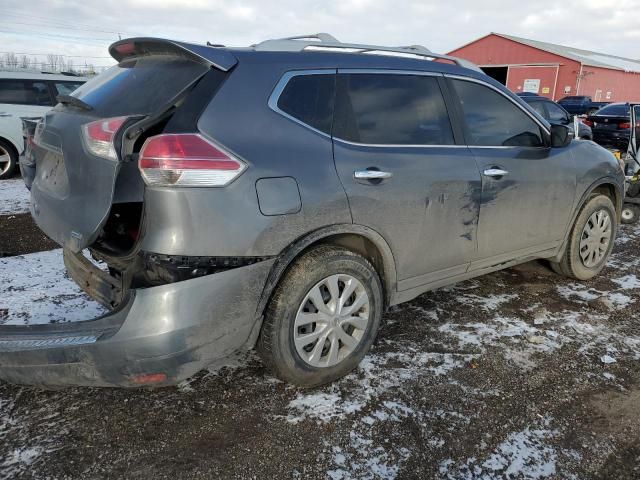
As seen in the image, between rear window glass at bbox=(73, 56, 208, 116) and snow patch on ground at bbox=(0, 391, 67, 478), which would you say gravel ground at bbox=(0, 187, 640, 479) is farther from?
rear window glass at bbox=(73, 56, 208, 116)

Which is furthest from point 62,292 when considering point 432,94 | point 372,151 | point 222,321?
point 432,94

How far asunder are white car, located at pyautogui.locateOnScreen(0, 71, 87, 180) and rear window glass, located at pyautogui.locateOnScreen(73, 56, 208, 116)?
268 inches

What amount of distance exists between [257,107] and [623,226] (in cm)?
605

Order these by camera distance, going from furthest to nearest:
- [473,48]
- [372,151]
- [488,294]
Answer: [473,48] → [488,294] → [372,151]

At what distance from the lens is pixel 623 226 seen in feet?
21.6

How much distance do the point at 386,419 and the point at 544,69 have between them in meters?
42.7

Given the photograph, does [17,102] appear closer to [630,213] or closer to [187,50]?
[187,50]

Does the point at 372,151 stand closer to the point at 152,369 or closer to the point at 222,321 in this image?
the point at 222,321

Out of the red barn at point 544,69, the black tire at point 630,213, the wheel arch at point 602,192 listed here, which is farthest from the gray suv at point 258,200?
the red barn at point 544,69

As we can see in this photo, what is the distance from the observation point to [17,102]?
8.58 metres

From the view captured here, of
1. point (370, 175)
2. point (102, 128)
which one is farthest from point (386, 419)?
point (102, 128)

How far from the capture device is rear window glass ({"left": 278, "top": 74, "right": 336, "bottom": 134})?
2.49 meters

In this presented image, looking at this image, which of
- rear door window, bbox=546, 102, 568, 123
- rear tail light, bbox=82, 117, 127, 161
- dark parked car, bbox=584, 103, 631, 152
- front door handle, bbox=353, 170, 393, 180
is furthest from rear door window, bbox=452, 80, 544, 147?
rear door window, bbox=546, 102, 568, 123

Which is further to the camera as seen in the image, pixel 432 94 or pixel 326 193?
pixel 432 94
